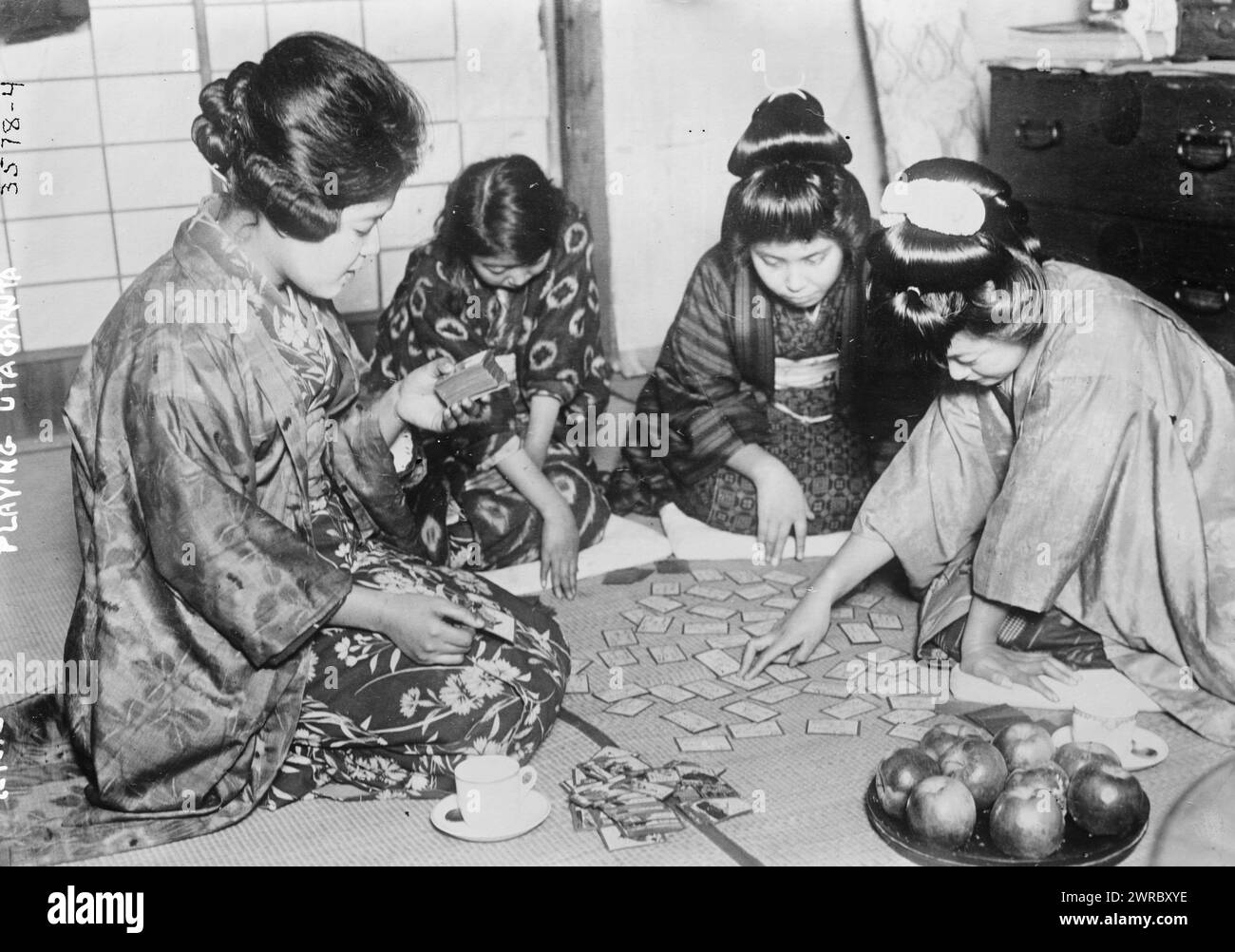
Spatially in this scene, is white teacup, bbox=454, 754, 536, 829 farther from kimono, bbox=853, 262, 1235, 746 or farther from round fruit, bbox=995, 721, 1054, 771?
kimono, bbox=853, 262, 1235, 746

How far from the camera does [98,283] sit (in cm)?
407

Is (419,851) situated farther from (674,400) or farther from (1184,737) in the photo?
(674,400)

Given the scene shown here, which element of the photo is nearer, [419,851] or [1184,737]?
[419,851]

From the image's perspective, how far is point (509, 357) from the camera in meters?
3.11

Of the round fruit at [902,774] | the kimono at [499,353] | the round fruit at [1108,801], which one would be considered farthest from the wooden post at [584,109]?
the round fruit at [1108,801]

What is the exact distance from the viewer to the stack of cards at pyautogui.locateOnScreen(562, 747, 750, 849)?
2.04m

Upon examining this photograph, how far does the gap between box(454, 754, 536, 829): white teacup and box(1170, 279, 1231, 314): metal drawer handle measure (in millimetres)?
1926

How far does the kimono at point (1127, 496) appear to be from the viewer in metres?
2.25

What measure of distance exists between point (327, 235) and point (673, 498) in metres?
1.50

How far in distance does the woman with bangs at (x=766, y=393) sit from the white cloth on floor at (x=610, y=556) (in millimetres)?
138

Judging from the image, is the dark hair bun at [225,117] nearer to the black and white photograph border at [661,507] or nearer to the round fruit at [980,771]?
the black and white photograph border at [661,507]

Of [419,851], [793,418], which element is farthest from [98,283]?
[419,851]

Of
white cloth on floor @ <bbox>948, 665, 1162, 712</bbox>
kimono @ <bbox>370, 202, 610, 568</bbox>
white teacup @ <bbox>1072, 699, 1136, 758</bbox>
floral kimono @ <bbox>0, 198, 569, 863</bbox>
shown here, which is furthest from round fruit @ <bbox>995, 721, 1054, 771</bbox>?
kimono @ <bbox>370, 202, 610, 568</bbox>
